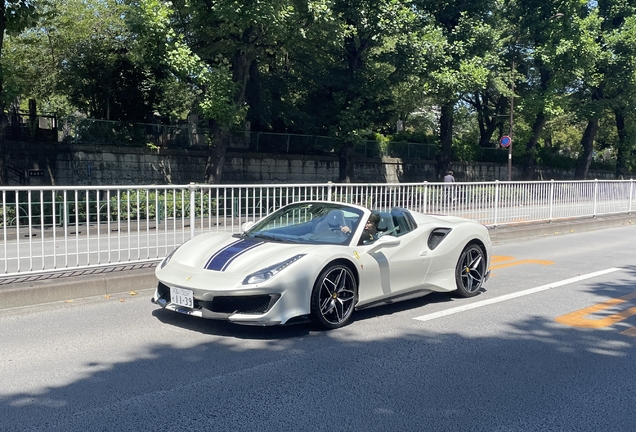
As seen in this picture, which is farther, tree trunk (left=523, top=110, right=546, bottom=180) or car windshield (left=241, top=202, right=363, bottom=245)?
tree trunk (left=523, top=110, right=546, bottom=180)

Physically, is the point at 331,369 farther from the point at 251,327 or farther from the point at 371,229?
the point at 371,229

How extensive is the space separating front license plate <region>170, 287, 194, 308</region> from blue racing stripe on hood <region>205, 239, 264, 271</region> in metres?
0.34

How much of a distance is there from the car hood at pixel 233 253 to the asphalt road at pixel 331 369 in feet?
2.32

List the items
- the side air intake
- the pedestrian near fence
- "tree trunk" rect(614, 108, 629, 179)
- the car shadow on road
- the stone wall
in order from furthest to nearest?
"tree trunk" rect(614, 108, 629, 179) < the stone wall < the pedestrian near fence < the side air intake < the car shadow on road

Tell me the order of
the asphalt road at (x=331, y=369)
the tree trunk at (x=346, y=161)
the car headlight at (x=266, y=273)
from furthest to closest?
the tree trunk at (x=346, y=161) → the car headlight at (x=266, y=273) → the asphalt road at (x=331, y=369)

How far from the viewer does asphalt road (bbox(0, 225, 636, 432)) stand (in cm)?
388

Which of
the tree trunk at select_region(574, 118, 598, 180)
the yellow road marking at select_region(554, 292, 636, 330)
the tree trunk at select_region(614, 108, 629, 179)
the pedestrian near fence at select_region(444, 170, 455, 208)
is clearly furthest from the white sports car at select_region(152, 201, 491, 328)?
the tree trunk at select_region(614, 108, 629, 179)

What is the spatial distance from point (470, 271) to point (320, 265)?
2.89 metres

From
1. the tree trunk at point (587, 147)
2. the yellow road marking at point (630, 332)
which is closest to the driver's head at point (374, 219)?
the yellow road marking at point (630, 332)

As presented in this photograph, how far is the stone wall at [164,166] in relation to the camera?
877 inches

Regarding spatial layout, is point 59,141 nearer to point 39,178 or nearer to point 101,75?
point 39,178

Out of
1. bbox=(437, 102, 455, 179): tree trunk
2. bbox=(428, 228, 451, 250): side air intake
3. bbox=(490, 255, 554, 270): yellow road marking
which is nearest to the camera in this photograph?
bbox=(428, 228, 451, 250): side air intake

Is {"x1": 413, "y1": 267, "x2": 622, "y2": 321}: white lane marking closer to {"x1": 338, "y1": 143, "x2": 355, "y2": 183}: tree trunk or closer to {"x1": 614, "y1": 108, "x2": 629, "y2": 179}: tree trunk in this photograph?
{"x1": 338, "y1": 143, "x2": 355, "y2": 183}: tree trunk

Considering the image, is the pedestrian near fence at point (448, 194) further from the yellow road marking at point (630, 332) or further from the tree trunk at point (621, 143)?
the tree trunk at point (621, 143)
